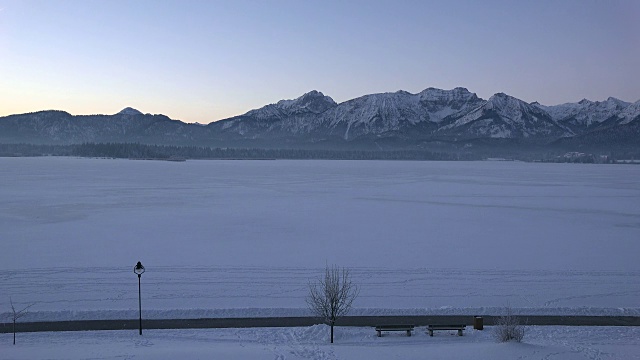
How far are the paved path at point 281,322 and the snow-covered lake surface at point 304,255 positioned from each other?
553mm

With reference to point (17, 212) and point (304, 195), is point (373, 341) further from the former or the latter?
point (304, 195)

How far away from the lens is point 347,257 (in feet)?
83.6

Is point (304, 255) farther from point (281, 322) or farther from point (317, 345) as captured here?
point (317, 345)

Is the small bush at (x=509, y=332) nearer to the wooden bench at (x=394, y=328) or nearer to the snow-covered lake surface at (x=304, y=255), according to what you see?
the wooden bench at (x=394, y=328)

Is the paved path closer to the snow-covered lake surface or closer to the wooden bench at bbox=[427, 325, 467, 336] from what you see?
the snow-covered lake surface

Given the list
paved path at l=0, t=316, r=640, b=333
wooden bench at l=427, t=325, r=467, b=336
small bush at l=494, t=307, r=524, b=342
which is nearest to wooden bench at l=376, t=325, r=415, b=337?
wooden bench at l=427, t=325, r=467, b=336

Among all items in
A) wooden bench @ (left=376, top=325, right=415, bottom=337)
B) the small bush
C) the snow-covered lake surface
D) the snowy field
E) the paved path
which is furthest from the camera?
the snow-covered lake surface

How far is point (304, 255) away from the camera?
84.7 feet

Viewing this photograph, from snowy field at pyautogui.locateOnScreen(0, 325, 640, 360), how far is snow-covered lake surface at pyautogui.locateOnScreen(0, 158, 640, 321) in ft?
6.04

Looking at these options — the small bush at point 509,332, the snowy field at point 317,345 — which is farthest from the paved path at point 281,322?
the small bush at point 509,332

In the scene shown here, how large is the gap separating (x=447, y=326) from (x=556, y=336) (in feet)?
10.2

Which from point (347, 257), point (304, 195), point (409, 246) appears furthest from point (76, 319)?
point (304, 195)

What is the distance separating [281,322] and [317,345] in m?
2.54

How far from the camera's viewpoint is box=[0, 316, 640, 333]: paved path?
52.0 ft
